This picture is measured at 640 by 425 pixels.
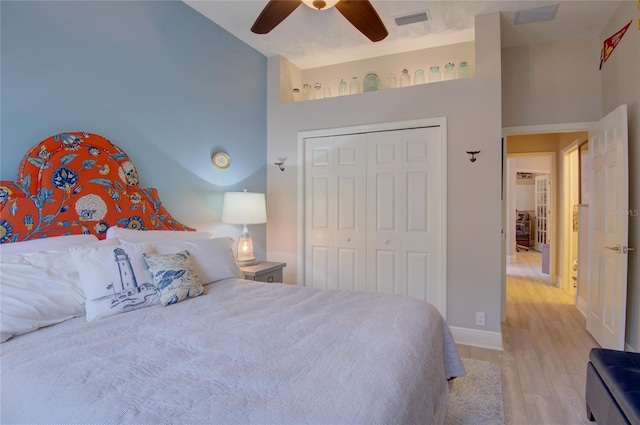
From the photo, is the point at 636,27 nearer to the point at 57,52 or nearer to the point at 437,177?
the point at 437,177

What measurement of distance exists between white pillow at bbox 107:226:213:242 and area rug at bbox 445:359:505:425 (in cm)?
213

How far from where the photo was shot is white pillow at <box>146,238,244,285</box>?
212 centimetres

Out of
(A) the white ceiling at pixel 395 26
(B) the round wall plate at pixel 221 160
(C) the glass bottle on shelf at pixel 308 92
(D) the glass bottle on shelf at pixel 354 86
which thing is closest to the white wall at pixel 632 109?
(A) the white ceiling at pixel 395 26

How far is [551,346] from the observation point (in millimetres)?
2938

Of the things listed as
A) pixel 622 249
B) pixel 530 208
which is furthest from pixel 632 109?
pixel 530 208

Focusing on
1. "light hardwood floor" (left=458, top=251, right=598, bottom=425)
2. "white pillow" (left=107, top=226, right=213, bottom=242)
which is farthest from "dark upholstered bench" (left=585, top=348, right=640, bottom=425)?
"white pillow" (left=107, top=226, right=213, bottom=242)

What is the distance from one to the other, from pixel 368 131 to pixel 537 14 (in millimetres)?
1748

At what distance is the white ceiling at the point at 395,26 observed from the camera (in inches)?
110

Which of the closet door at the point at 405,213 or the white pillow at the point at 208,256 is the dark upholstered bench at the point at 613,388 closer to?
the closet door at the point at 405,213

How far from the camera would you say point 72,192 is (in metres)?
1.95

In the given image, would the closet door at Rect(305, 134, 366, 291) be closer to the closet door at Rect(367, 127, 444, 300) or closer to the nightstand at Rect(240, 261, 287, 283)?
the closet door at Rect(367, 127, 444, 300)

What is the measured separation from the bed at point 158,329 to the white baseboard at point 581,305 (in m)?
3.09

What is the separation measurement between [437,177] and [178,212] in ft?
7.74

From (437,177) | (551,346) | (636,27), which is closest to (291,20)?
(437,177)
